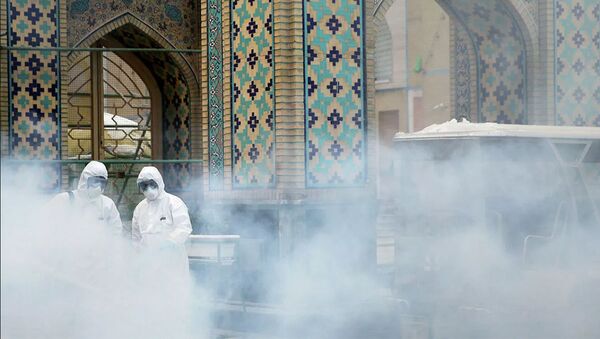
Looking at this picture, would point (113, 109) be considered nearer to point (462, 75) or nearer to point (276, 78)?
point (462, 75)

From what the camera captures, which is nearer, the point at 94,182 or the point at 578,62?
the point at 94,182

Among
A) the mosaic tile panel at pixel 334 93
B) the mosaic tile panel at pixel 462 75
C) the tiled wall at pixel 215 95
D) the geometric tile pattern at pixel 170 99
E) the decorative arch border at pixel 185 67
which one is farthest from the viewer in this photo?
the geometric tile pattern at pixel 170 99

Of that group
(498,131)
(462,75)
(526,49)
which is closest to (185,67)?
(462,75)

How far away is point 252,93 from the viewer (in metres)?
9.11

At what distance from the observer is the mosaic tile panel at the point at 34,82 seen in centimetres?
1113

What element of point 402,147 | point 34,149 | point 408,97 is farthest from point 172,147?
point 408,97

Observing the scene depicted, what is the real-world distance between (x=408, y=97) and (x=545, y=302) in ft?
49.0

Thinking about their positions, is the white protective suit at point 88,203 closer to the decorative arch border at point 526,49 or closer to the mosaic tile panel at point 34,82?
the mosaic tile panel at point 34,82

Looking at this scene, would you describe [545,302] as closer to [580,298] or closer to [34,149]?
[580,298]

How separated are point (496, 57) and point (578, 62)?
0.90 meters

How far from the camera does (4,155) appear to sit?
1086cm

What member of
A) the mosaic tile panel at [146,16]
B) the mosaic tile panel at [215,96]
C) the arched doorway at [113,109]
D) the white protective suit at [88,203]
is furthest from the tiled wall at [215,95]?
the arched doorway at [113,109]

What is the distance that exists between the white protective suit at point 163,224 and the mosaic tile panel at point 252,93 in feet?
5.67

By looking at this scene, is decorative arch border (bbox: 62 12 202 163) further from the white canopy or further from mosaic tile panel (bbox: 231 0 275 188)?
the white canopy
